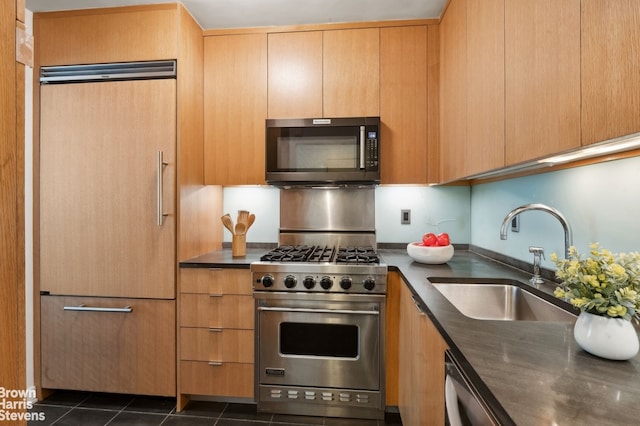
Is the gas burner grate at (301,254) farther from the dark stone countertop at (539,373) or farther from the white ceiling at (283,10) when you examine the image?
the white ceiling at (283,10)

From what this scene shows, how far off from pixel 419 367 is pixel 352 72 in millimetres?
1852

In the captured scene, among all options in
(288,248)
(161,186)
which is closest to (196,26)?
(161,186)

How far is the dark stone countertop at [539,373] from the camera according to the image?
0.55 m

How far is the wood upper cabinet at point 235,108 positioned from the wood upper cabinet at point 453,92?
1.20m

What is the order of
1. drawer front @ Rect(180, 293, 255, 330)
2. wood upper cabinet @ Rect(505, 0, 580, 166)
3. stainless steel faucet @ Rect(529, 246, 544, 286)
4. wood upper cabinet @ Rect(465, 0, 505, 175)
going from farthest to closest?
1. drawer front @ Rect(180, 293, 255, 330)
2. stainless steel faucet @ Rect(529, 246, 544, 286)
3. wood upper cabinet @ Rect(465, 0, 505, 175)
4. wood upper cabinet @ Rect(505, 0, 580, 166)

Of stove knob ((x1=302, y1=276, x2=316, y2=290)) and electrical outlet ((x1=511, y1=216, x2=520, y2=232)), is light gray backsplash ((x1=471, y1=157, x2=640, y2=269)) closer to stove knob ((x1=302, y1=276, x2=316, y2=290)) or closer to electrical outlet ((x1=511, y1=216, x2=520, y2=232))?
electrical outlet ((x1=511, y1=216, x2=520, y2=232))

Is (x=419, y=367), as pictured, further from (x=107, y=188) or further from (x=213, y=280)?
(x=107, y=188)

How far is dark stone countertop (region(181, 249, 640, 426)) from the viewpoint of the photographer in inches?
21.8

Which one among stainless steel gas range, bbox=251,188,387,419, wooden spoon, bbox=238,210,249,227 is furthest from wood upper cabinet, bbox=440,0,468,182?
wooden spoon, bbox=238,210,249,227

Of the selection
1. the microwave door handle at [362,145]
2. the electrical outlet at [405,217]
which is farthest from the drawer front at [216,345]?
the electrical outlet at [405,217]

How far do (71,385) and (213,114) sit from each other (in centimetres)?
200

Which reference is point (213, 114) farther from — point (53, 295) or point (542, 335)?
point (542, 335)

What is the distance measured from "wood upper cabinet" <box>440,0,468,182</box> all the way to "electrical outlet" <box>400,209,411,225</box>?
1.45 ft

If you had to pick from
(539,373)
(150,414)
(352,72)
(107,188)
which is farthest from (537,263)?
(107,188)
